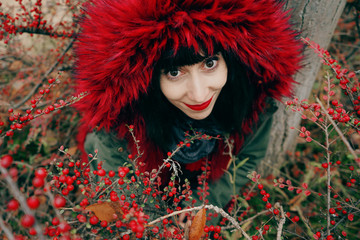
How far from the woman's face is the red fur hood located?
11cm

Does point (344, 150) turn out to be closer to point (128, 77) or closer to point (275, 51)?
point (275, 51)

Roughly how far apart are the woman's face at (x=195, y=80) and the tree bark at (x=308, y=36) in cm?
46

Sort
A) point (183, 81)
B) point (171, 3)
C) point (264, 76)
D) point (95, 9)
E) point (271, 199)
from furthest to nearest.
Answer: point (271, 199), point (264, 76), point (183, 81), point (95, 9), point (171, 3)

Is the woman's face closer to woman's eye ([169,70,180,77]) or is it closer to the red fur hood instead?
woman's eye ([169,70,180,77])

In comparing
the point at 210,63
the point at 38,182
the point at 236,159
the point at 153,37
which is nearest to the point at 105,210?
the point at 38,182

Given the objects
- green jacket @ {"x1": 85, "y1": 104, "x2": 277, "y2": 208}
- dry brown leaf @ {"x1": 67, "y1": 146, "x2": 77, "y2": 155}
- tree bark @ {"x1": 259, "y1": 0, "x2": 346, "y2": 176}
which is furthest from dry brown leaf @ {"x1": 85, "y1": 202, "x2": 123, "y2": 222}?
dry brown leaf @ {"x1": 67, "y1": 146, "x2": 77, "y2": 155}

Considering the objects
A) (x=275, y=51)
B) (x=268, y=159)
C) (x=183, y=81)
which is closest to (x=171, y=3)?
(x=183, y=81)

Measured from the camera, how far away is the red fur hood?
3.03 ft

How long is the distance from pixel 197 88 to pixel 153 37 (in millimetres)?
306

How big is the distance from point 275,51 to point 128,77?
27.3 inches

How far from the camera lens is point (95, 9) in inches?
40.6

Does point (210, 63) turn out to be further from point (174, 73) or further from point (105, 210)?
point (105, 210)

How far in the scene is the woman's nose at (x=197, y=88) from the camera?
1.10 m

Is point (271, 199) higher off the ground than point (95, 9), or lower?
lower
